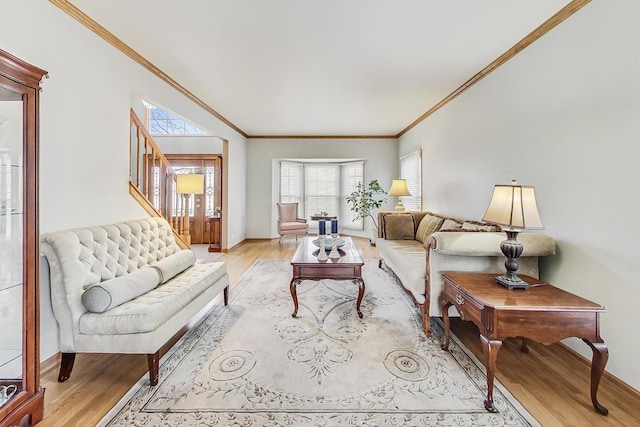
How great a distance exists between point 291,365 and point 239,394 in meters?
0.42

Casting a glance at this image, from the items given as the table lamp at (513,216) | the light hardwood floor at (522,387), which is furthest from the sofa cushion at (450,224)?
the table lamp at (513,216)

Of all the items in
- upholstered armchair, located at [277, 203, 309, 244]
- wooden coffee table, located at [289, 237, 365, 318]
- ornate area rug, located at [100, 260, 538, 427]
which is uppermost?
upholstered armchair, located at [277, 203, 309, 244]

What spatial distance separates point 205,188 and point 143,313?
17.6 feet

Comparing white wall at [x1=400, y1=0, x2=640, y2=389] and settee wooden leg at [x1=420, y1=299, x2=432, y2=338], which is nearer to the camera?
white wall at [x1=400, y1=0, x2=640, y2=389]

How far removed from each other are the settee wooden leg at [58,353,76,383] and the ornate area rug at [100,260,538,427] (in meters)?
0.50

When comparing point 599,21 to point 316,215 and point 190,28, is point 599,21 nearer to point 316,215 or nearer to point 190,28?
point 190,28

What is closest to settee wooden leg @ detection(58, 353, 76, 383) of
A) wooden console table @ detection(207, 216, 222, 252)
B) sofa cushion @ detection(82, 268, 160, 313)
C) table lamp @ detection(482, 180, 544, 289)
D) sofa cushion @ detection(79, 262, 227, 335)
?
A: sofa cushion @ detection(79, 262, 227, 335)

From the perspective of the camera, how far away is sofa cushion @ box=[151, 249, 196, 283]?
8.06 feet

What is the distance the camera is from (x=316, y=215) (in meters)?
7.32

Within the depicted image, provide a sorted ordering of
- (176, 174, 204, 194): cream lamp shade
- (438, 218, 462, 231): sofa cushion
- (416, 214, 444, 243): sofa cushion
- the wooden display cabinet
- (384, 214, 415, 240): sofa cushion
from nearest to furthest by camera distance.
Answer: the wooden display cabinet, (438, 218, 462, 231): sofa cushion, (416, 214, 444, 243): sofa cushion, (384, 214, 415, 240): sofa cushion, (176, 174, 204, 194): cream lamp shade

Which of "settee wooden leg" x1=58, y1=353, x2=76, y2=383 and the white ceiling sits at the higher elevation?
the white ceiling

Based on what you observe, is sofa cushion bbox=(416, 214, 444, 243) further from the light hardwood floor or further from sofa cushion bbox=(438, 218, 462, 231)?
the light hardwood floor

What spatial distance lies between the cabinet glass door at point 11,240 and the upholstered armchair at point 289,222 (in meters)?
5.21

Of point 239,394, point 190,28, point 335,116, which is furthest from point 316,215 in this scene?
point 239,394
